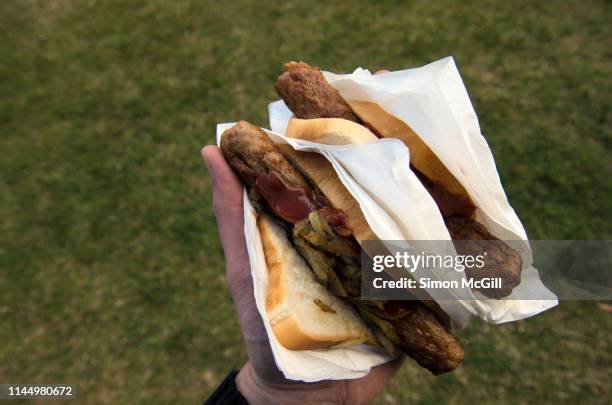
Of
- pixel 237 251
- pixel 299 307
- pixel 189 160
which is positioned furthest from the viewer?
pixel 189 160

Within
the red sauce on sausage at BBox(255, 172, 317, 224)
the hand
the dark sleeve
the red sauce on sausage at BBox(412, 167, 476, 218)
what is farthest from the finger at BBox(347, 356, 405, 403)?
the red sauce on sausage at BBox(255, 172, 317, 224)

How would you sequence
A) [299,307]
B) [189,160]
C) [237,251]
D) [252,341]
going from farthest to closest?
1. [189,160]
2. [237,251]
3. [252,341]
4. [299,307]

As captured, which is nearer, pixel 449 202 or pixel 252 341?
pixel 449 202

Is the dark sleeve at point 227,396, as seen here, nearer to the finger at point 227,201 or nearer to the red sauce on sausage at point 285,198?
the finger at point 227,201

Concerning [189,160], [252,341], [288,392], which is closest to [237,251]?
[252,341]

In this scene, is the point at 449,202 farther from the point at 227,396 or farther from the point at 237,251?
the point at 227,396

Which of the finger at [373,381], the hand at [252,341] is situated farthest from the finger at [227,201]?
the finger at [373,381]
